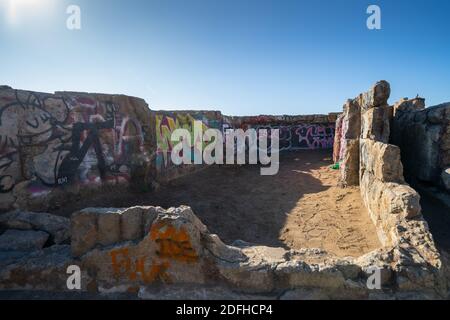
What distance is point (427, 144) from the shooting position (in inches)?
233

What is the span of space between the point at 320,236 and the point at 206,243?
109 inches

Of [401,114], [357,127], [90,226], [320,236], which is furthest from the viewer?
[357,127]

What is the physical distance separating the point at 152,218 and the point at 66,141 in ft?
13.7

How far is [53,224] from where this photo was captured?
430 cm

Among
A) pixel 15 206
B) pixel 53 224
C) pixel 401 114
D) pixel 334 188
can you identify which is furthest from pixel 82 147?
pixel 401 114

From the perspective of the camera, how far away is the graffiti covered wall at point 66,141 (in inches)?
200

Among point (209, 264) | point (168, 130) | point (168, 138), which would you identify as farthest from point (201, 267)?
point (168, 130)

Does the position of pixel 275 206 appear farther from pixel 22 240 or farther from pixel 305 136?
pixel 305 136

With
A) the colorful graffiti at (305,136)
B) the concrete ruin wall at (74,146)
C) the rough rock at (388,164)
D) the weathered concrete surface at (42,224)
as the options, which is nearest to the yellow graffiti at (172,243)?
the weathered concrete surface at (42,224)

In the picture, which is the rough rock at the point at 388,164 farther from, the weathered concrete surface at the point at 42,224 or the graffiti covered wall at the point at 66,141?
the graffiti covered wall at the point at 66,141

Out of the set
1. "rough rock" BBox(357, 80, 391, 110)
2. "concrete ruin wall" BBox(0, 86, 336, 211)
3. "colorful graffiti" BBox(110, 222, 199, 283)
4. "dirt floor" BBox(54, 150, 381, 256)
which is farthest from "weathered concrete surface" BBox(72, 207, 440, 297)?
"rough rock" BBox(357, 80, 391, 110)

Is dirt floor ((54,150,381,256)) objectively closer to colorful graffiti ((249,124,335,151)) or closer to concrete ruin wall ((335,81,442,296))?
concrete ruin wall ((335,81,442,296))

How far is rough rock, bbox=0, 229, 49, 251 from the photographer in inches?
143
